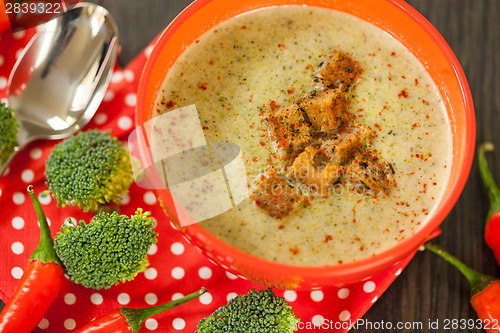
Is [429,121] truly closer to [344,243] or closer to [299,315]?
[344,243]

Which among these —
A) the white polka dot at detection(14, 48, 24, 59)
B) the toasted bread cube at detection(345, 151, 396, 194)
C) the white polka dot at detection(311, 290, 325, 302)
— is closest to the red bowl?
the toasted bread cube at detection(345, 151, 396, 194)

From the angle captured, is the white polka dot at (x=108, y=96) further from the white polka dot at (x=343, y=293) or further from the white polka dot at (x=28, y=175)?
the white polka dot at (x=343, y=293)

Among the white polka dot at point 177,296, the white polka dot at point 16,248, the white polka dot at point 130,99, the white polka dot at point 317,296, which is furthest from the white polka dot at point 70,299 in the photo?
the white polka dot at point 317,296

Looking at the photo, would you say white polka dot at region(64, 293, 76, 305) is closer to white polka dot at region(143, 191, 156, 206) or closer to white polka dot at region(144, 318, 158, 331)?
white polka dot at region(144, 318, 158, 331)

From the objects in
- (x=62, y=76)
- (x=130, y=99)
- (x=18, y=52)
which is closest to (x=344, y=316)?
(x=130, y=99)

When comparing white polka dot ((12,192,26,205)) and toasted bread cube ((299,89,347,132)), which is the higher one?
toasted bread cube ((299,89,347,132))

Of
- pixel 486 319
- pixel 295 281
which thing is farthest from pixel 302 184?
pixel 486 319
